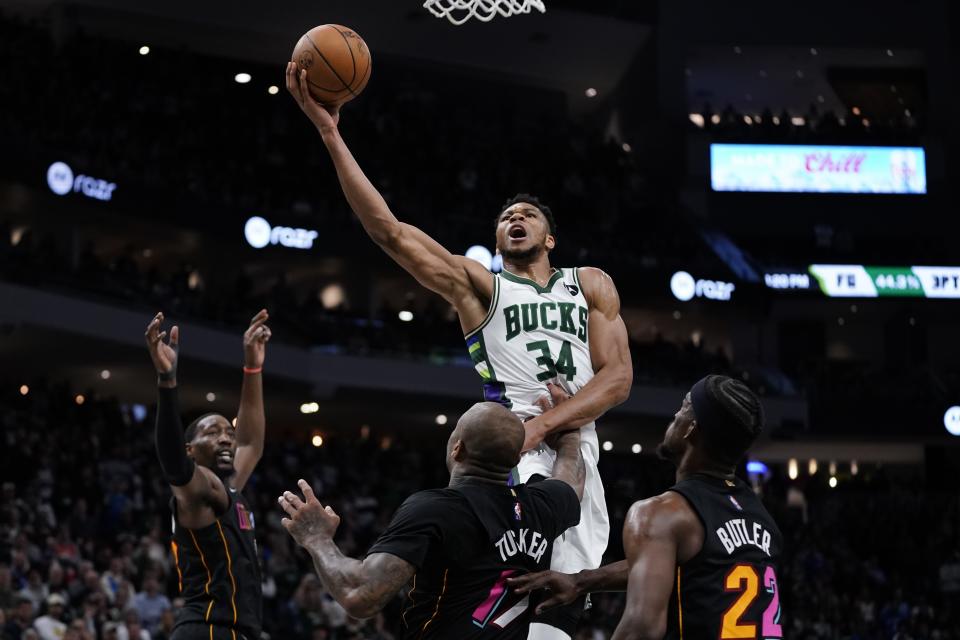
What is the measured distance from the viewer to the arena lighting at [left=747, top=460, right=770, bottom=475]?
125 ft

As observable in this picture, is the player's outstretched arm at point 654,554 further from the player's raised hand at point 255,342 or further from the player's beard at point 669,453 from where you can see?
the player's raised hand at point 255,342

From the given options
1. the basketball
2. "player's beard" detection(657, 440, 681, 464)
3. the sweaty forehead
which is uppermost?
the basketball

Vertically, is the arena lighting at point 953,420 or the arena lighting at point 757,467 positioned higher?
the arena lighting at point 953,420

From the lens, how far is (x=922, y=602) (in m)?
27.2

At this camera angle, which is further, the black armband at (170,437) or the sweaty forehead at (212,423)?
the sweaty forehead at (212,423)

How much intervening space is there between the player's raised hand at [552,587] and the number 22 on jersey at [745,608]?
75 centimetres

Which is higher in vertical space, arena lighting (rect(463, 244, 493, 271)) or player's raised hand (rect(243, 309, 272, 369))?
arena lighting (rect(463, 244, 493, 271))

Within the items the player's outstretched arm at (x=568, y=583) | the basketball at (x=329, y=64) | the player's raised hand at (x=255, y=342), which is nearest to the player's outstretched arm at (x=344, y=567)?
the player's outstretched arm at (x=568, y=583)

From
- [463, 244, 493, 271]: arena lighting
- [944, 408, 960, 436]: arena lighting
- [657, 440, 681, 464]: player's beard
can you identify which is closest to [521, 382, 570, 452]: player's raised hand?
[657, 440, 681, 464]: player's beard

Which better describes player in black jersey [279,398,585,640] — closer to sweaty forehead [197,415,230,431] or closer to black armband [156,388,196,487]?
black armband [156,388,196,487]

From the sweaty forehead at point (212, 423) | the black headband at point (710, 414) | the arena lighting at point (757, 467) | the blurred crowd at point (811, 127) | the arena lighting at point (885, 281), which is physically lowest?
the black headband at point (710, 414)

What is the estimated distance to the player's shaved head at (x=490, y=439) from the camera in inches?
194

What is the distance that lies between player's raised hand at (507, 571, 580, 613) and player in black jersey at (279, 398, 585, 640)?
0.06m

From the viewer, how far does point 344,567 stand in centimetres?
459
